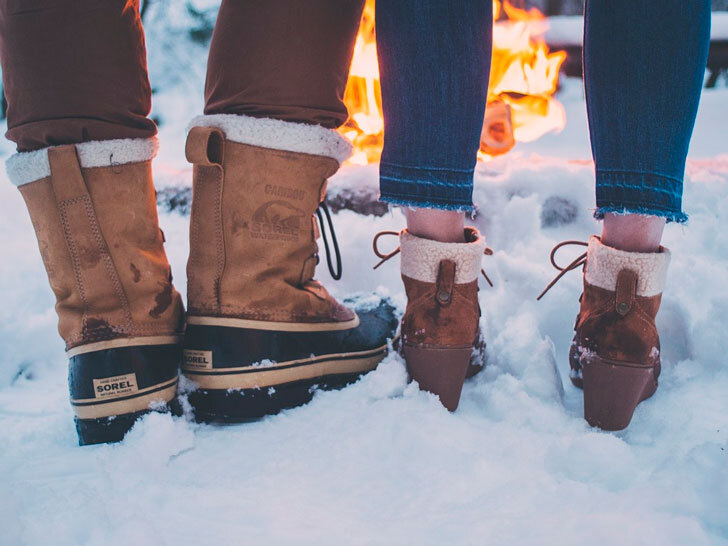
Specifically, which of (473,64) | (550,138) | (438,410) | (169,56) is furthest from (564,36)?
(169,56)

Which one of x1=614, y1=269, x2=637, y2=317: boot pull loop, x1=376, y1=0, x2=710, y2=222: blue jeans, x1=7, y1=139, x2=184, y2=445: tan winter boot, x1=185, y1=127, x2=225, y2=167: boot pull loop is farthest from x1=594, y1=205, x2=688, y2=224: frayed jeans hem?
x1=7, y1=139, x2=184, y2=445: tan winter boot

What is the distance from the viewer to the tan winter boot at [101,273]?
863 millimetres

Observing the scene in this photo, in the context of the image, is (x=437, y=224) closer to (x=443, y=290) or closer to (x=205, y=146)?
(x=443, y=290)

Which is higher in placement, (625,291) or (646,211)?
(646,211)

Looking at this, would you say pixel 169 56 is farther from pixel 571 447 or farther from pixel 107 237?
pixel 571 447

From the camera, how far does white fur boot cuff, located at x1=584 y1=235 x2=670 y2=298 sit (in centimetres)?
88

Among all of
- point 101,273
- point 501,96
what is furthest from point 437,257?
point 501,96

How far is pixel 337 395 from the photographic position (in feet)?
3.24

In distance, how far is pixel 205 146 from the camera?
0.89 m

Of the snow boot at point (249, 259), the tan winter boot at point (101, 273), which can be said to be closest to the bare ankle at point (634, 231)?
the snow boot at point (249, 259)

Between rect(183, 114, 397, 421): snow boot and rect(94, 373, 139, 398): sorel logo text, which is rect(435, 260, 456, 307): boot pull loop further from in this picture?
rect(94, 373, 139, 398): sorel logo text

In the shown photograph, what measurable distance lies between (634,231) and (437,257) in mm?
338

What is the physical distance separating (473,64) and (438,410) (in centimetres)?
60

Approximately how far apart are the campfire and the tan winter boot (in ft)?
4.84
